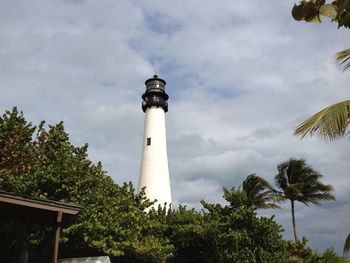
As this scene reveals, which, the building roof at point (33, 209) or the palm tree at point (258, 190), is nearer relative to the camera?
the building roof at point (33, 209)

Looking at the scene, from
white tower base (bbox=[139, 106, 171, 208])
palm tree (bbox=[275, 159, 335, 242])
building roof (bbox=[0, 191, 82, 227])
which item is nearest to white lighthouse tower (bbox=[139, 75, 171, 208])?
white tower base (bbox=[139, 106, 171, 208])

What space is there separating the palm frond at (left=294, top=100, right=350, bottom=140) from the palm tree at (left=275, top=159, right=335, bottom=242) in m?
26.7

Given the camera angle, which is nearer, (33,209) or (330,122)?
(330,122)

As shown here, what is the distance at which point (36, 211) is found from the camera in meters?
12.0

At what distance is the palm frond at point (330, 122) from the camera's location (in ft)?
17.0

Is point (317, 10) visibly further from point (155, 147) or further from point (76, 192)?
point (155, 147)

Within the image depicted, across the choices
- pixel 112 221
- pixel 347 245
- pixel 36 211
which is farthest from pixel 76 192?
pixel 347 245

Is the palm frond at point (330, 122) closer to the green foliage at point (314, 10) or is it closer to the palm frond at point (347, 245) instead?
the green foliage at point (314, 10)

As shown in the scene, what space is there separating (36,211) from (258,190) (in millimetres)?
25768

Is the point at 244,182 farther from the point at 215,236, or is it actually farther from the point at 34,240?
the point at 34,240

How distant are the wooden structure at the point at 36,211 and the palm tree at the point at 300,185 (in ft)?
74.1

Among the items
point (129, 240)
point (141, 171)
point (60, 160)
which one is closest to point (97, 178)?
point (60, 160)

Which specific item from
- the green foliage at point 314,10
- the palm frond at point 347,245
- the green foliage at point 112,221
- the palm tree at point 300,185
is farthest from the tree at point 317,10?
the palm tree at point 300,185

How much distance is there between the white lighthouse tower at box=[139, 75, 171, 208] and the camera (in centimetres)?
3447
